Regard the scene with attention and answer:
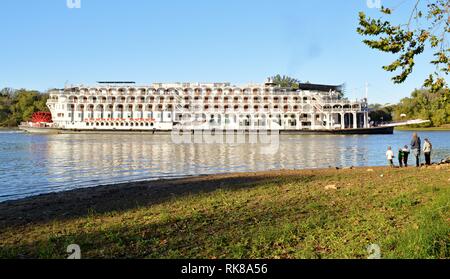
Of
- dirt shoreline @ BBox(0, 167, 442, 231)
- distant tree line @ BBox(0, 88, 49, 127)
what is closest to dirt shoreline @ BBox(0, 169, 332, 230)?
dirt shoreline @ BBox(0, 167, 442, 231)

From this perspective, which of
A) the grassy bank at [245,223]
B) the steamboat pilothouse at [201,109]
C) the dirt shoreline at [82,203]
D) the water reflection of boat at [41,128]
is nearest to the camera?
the grassy bank at [245,223]

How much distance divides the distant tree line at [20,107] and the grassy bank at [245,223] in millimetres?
95676

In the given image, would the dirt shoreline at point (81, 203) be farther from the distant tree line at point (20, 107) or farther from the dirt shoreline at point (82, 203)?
the distant tree line at point (20, 107)

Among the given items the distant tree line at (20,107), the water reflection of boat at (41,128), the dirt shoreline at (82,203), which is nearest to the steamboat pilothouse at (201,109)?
the water reflection of boat at (41,128)

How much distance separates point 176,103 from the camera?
76.0m

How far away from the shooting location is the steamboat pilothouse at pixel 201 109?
73.6 m

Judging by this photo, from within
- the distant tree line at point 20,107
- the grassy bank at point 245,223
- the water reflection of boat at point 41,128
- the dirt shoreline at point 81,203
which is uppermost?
the distant tree line at point 20,107

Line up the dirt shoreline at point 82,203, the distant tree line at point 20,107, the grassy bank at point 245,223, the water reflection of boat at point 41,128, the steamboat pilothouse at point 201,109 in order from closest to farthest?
the grassy bank at point 245,223 → the dirt shoreline at point 82,203 → the steamboat pilothouse at point 201,109 → the water reflection of boat at point 41,128 → the distant tree line at point 20,107

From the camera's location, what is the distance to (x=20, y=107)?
328ft

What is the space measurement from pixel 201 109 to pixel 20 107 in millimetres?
53164

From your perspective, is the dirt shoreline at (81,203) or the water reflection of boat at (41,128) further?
the water reflection of boat at (41,128)

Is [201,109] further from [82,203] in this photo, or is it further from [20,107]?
[82,203]
